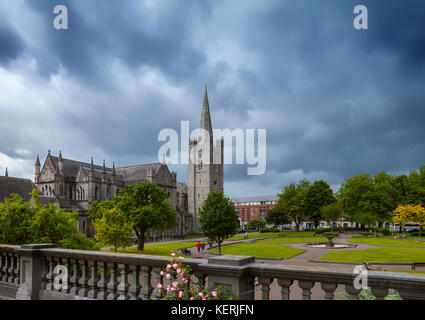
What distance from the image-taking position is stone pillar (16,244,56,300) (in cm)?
774

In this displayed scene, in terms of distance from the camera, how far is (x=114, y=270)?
6.63 m

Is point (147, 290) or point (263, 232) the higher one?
point (147, 290)

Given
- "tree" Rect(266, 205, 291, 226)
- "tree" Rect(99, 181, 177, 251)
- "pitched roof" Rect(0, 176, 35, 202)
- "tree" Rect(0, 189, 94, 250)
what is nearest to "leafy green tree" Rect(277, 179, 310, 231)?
"tree" Rect(266, 205, 291, 226)

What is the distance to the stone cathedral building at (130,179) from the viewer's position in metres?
65.7

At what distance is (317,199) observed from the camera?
76125mm

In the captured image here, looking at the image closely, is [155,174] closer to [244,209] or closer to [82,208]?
[82,208]

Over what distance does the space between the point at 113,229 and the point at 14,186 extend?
3265 cm

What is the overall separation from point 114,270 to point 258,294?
11.1 meters

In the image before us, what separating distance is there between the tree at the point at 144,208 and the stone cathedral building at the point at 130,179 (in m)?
21.4

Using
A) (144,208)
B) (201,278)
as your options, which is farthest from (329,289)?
(144,208)

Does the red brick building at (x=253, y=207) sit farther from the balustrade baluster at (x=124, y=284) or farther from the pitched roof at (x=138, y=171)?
the balustrade baluster at (x=124, y=284)

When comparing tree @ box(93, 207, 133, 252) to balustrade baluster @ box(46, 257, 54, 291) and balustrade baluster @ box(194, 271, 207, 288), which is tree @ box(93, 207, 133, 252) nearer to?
balustrade baluster @ box(46, 257, 54, 291)
